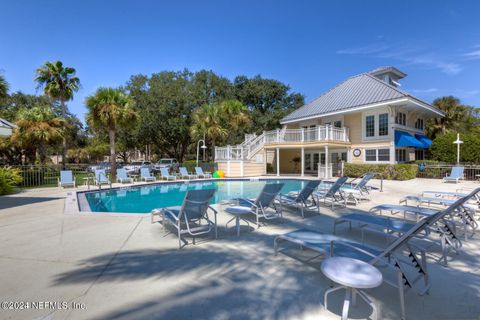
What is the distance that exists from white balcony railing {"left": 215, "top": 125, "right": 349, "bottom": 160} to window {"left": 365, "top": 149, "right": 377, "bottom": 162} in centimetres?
196

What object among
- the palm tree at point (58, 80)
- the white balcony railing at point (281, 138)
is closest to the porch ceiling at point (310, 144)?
the white balcony railing at point (281, 138)

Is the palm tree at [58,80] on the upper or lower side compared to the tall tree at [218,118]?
upper

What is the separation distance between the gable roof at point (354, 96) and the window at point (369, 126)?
1613 millimetres

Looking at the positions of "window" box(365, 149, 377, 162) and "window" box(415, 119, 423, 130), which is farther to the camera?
"window" box(415, 119, 423, 130)

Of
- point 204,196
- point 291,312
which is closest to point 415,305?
point 291,312

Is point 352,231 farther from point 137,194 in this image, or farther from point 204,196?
point 137,194

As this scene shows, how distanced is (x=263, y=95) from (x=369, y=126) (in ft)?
59.6

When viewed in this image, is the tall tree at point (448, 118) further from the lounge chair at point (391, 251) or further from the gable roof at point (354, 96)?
the lounge chair at point (391, 251)

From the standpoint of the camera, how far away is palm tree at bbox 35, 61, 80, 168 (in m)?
19.5

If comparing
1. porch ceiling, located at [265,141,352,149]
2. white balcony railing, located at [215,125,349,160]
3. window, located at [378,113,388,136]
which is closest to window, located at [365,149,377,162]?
window, located at [378,113,388,136]

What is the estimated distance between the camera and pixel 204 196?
4859 millimetres

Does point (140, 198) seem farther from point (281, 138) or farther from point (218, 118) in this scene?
point (281, 138)

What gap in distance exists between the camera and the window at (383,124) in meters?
19.7

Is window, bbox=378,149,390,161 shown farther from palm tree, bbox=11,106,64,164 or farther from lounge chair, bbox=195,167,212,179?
palm tree, bbox=11,106,64,164
